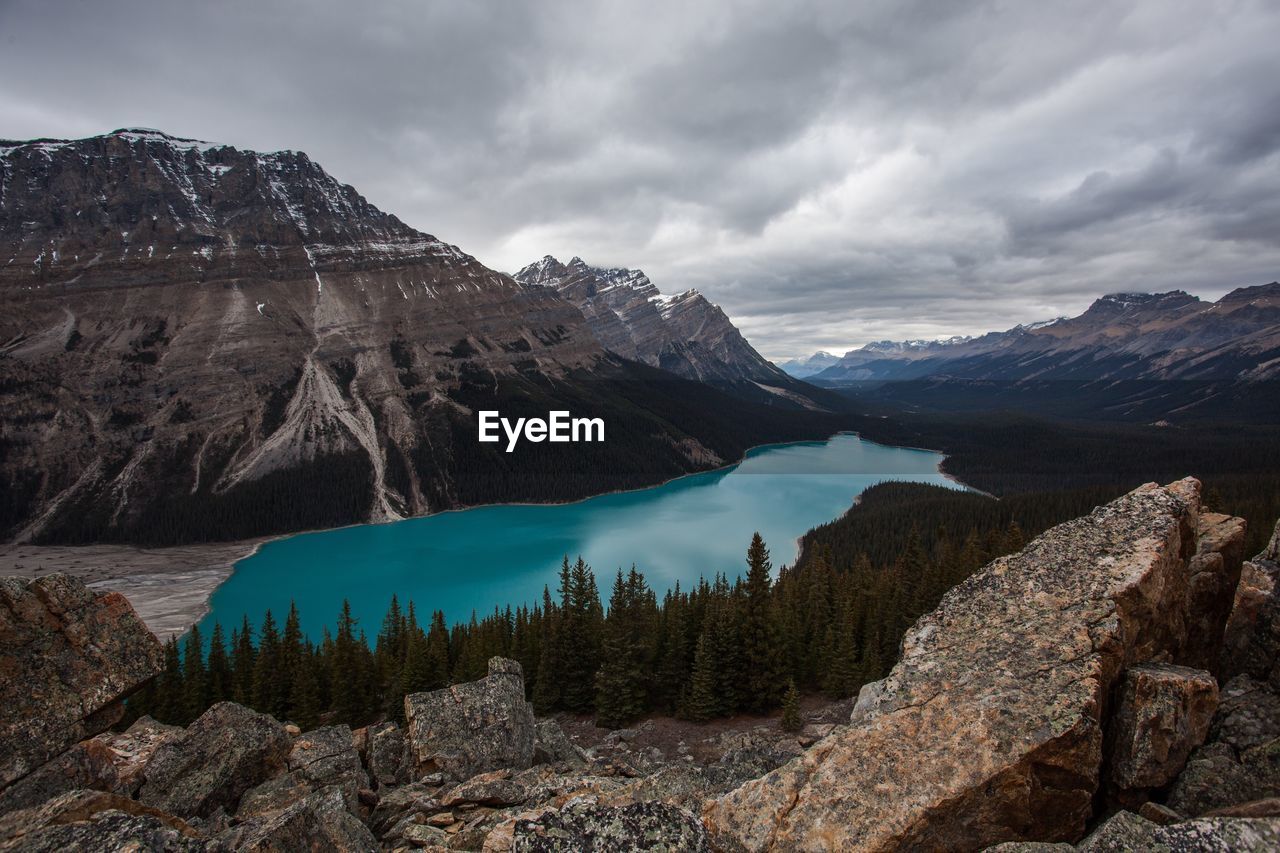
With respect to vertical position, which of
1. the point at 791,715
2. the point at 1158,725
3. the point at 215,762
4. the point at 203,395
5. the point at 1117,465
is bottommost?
the point at 1117,465

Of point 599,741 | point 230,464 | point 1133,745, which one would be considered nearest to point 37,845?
point 1133,745

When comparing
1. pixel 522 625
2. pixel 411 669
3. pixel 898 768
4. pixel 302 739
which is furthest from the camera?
pixel 522 625

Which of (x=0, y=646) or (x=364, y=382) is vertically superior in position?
(x=364, y=382)

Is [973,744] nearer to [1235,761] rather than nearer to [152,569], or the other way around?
[1235,761]

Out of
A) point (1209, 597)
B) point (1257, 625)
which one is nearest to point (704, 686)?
point (1209, 597)

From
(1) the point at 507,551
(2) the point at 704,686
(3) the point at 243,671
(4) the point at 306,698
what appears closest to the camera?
(2) the point at 704,686

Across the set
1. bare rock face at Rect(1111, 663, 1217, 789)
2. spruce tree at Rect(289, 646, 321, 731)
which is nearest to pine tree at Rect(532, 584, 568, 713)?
spruce tree at Rect(289, 646, 321, 731)

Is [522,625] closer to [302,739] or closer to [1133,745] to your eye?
[302,739]
